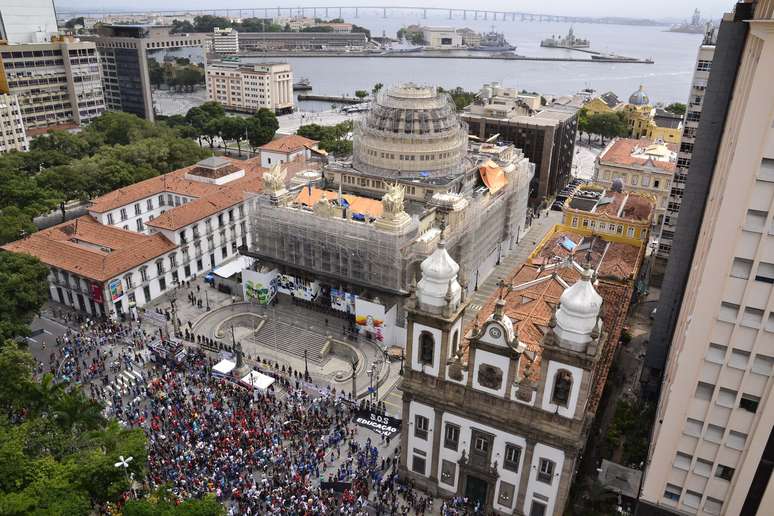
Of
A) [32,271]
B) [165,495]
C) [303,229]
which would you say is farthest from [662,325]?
[32,271]

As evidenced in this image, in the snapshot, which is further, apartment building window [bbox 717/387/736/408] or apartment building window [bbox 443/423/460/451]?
apartment building window [bbox 443/423/460/451]

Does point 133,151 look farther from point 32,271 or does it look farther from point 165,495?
point 165,495

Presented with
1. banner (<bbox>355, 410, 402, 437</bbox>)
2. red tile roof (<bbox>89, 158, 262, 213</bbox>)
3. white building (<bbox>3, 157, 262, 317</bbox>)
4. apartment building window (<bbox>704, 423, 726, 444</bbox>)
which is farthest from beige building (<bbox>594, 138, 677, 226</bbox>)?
red tile roof (<bbox>89, 158, 262, 213</bbox>)

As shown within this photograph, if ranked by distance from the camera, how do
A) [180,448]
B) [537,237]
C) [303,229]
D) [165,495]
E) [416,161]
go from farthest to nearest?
[537,237] → [416,161] → [303,229] → [180,448] → [165,495]

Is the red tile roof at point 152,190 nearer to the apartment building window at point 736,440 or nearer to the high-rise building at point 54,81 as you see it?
the high-rise building at point 54,81

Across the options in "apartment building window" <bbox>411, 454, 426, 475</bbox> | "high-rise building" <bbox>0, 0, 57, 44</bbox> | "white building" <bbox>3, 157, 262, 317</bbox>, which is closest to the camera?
"apartment building window" <bbox>411, 454, 426, 475</bbox>

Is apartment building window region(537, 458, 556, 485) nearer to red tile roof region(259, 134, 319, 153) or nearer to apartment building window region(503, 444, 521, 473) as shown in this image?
apartment building window region(503, 444, 521, 473)

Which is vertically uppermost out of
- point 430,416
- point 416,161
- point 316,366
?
point 416,161

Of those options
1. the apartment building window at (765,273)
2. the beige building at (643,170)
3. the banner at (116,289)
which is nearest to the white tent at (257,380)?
the banner at (116,289)
